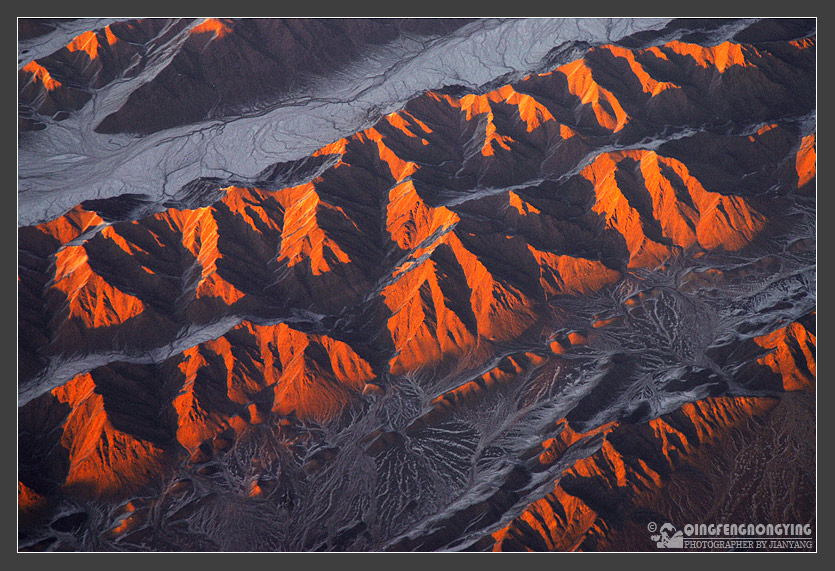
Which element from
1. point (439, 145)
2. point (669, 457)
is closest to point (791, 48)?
point (439, 145)

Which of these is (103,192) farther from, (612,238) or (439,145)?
(612,238)

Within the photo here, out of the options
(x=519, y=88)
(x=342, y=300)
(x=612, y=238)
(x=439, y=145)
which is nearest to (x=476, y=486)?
(x=342, y=300)

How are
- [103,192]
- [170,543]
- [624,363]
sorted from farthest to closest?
[103,192] → [624,363] → [170,543]

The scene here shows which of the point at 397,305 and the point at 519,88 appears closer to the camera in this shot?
the point at 397,305

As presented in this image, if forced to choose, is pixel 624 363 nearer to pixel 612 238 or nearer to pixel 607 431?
pixel 607 431

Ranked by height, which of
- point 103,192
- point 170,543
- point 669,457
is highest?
point 103,192

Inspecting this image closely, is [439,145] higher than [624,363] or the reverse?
higher

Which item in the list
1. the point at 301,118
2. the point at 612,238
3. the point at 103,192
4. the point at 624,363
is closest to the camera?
the point at 624,363
